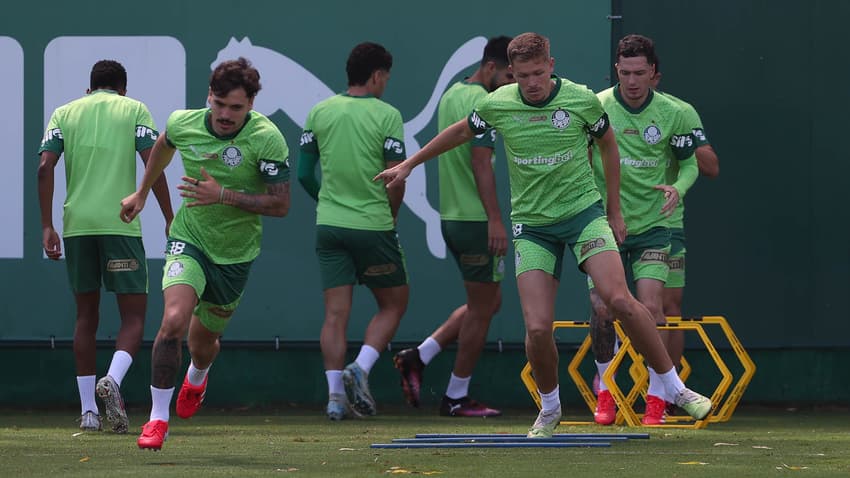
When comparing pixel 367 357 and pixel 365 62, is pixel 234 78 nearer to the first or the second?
pixel 365 62

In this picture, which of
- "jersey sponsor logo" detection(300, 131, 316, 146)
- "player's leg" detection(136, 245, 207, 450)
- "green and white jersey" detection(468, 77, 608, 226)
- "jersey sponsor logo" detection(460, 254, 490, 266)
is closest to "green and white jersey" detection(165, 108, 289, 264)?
"player's leg" detection(136, 245, 207, 450)

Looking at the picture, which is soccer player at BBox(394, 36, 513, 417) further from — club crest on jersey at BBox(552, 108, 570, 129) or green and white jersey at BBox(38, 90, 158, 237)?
club crest on jersey at BBox(552, 108, 570, 129)

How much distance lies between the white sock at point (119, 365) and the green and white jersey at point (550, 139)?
2.67 m

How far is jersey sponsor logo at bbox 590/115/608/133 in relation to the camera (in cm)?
886

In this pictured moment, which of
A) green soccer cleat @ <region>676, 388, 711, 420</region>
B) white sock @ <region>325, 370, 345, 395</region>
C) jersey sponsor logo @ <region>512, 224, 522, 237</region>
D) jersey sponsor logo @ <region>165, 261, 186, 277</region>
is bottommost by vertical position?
white sock @ <region>325, 370, 345, 395</region>

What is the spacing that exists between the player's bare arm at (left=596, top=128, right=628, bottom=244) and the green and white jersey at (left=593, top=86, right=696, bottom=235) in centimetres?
137

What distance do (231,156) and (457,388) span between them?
10.7 ft

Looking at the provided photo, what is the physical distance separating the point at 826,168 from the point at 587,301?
196 cm

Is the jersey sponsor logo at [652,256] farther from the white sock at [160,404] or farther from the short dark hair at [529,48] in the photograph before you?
the white sock at [160,404]

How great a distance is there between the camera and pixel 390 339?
1138 cm

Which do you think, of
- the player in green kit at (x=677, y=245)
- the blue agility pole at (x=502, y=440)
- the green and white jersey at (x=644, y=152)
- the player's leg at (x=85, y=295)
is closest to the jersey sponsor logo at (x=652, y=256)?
the green and white jersey at (x=644, y=152)

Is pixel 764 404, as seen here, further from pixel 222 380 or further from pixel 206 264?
pixel 206 264

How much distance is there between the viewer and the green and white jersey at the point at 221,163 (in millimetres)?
8930

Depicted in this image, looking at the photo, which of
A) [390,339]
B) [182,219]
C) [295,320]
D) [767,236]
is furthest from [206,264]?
[767,236]
